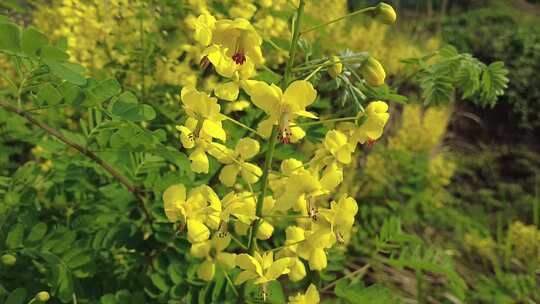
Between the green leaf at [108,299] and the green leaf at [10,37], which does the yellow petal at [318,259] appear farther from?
the green leaf at [10,37]

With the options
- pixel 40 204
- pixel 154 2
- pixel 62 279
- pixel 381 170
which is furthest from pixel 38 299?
pixel 381 170

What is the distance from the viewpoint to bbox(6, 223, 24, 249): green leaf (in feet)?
4.48

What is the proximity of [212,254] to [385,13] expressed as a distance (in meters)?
0.62

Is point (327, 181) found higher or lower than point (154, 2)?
lower

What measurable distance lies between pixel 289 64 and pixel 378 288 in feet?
1.86

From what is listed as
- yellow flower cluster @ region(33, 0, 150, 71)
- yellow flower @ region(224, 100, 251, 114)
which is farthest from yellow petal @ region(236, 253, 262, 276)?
yellow flower cluster @ region(33, 0, 150, 71)

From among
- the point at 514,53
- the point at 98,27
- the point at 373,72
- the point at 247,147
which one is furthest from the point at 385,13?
the point at 514,53

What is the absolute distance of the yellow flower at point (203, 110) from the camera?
1.05m

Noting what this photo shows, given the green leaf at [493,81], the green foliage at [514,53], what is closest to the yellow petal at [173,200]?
the green leaf at [493,81]

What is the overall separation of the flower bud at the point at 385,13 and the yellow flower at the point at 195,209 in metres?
0.48

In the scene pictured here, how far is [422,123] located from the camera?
418 centimetres

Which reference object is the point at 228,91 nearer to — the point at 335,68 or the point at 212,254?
the point at 335,68

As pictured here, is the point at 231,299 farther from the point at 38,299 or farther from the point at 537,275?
the point at 537,275

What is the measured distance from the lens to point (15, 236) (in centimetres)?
137
